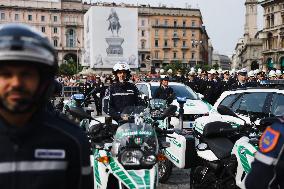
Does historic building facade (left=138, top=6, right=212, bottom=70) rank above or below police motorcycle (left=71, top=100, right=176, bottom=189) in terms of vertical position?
above

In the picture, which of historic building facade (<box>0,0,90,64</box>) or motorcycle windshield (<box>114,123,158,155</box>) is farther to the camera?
historic building facade (<box>0,0,90,64</box>)

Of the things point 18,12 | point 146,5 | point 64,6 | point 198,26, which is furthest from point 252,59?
point 18,12

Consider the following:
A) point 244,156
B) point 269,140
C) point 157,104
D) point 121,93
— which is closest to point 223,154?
point 244,156

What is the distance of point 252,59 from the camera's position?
12369cm

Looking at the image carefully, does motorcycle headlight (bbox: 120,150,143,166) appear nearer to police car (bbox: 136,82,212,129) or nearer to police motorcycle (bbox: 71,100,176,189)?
police motorcycle (bbox: 71,100,176,189)

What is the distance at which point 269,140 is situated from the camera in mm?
2033

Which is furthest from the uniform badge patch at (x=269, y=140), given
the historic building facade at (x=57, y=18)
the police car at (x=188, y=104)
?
the historic building facade at (x=57, y=18)

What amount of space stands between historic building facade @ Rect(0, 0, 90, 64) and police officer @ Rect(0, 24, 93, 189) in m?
104

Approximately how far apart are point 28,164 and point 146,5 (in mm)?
116167

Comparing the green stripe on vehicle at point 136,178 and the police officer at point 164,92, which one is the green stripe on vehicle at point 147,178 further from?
the police officer at point 164,92

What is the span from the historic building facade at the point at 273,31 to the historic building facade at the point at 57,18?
128 ft

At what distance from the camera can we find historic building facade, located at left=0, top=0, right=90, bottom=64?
10475cm

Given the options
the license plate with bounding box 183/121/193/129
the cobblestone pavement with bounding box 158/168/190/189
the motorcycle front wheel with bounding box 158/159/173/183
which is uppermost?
the license plate with bounding box 183/121/193/129

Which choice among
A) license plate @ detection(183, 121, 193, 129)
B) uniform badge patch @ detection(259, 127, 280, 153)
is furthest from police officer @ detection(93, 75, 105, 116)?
uniform badge patch @ detection(259, 127, 280, 153)
